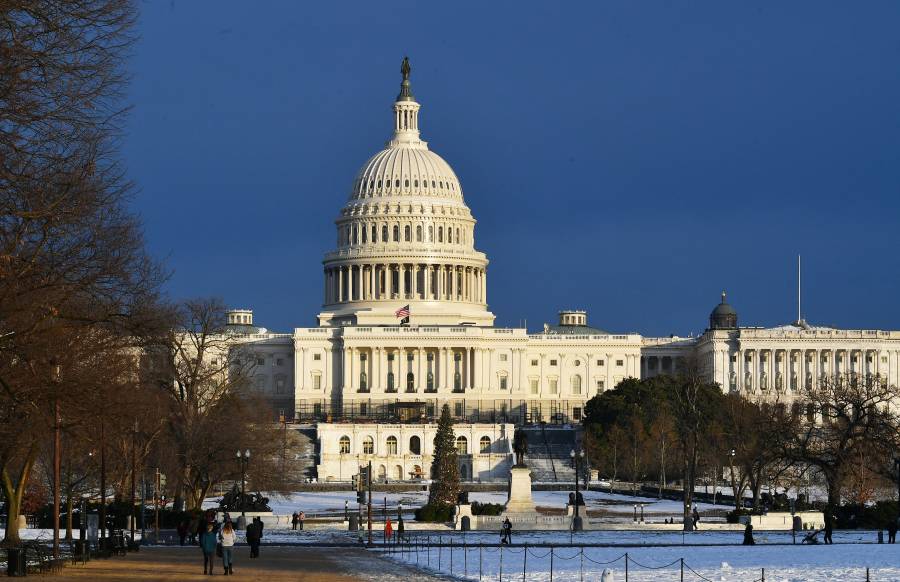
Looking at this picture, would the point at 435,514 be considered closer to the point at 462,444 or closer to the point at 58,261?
the point at 58,261

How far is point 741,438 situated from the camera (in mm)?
111250

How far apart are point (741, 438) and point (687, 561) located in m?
57.7

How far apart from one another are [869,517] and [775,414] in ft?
94.2

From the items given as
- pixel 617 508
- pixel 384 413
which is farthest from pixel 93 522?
pixel 384 413

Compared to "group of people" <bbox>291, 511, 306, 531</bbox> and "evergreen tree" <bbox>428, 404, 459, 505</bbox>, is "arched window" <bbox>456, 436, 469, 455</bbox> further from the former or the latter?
"group of people" <bbox>291, 511, 306, 531</bbox>

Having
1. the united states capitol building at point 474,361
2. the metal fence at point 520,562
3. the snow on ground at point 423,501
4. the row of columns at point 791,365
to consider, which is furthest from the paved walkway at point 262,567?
the row of columns at point 791,365

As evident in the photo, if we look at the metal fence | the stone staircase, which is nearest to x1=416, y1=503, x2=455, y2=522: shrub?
the metal fence

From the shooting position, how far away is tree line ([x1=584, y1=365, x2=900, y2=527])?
88250mm

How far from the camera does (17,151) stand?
1211 inches

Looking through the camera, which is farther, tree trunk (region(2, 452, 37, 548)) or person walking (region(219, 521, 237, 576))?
tree trunk (region(2, 452, 37, 548))

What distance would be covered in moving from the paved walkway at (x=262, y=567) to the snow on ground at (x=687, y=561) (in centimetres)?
156

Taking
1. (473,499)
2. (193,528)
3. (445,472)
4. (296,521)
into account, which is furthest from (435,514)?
(473,499)

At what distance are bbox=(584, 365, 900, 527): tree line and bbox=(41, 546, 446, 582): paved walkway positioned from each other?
24703 millimetres

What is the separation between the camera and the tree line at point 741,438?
290ft
